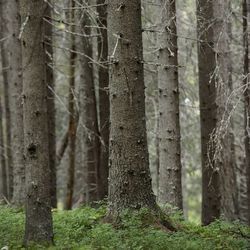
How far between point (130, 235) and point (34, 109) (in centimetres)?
225

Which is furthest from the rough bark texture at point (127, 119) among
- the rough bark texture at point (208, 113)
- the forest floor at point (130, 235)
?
the rough bark texture at point (208, 113)

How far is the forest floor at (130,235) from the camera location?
7.34 metres

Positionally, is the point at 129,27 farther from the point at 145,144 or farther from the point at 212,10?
the point at 212,10

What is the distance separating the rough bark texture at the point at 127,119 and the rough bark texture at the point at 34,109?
4.53 feet

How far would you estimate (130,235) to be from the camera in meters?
7.60

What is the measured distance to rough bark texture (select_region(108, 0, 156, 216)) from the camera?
8.09 metres

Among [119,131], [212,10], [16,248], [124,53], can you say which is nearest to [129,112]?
[119,131]

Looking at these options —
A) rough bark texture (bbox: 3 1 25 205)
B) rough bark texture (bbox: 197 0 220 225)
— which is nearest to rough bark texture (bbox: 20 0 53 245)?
rough bark texture (bbox: 197 0 220 225)

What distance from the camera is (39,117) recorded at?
23.0 ft

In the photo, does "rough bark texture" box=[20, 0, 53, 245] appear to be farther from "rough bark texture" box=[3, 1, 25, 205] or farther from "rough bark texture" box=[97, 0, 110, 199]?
"rough bark texture" box=[3, 1, 25, 205]

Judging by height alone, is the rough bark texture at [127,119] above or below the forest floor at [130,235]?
above

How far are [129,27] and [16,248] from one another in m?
3.62

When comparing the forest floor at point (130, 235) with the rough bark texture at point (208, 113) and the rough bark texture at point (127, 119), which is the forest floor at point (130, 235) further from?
the rough bark texture at point (208, 113)

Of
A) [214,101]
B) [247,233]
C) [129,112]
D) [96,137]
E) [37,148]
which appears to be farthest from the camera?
[96,137]
